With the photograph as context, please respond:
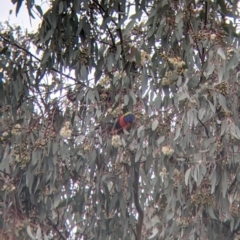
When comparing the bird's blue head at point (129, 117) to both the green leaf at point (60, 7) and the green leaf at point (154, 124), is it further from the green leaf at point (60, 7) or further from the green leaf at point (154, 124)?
the green leaf at point (60, 7)

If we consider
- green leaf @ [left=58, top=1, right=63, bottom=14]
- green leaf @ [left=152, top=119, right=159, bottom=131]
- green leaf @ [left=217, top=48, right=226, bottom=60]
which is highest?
green leaf @ [left=58, top=1, right=63, bottom=14]

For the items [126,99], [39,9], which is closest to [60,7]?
[39,9]

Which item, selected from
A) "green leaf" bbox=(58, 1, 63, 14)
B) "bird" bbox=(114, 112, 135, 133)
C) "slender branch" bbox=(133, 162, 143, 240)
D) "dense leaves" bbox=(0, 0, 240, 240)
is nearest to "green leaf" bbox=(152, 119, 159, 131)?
"dense leaves" bbox=(0, 0, 240, 240)

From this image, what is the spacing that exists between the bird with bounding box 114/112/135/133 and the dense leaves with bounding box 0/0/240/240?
0.03 meters

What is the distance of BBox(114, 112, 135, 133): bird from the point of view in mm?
2814

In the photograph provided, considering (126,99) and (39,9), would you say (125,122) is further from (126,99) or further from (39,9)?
(39,9)

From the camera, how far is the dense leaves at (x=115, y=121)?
2.66 meters

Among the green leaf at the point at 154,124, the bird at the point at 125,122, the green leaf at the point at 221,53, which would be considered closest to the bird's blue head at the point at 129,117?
the bird at the point at 125,122

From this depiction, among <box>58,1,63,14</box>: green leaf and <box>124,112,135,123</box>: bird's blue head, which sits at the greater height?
<box>58,1,63,14</box>: green leaf

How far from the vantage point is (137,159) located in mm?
2740

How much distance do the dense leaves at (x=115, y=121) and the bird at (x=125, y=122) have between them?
29 millimetres

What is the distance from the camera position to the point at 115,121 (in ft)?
9.35

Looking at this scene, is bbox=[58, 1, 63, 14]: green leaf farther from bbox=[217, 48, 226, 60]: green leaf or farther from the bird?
bbox=[217, 48, 226, 60]: green leaf

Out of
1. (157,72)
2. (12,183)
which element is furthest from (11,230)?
(157,72)
